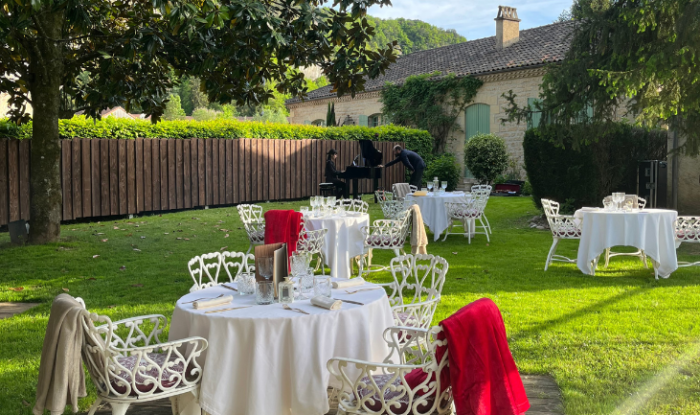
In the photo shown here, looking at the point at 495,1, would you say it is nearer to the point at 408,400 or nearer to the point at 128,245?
the point at 128,245

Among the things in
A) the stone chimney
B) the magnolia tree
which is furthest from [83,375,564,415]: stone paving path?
the stone chimney

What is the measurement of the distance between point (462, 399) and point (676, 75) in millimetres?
7659

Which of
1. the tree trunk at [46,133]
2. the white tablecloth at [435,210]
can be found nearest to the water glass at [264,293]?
the white tablecloth at [435,210]

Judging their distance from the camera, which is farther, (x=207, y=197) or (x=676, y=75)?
(x=207, y=197)

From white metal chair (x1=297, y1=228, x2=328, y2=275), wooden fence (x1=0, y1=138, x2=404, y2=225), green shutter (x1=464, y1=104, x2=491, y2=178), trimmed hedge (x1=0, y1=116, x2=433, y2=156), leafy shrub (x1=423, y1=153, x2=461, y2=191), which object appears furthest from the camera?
green shutter (x1=464, y1=104, x2=491, y2=178)

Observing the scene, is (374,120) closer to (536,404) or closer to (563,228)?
(563,228)

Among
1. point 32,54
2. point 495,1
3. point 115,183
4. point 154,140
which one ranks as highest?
point 495,1

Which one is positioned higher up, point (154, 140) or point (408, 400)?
point (154, 140)

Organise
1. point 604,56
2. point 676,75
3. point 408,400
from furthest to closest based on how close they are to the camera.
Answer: point 604,56
point 676,75
point 408,400

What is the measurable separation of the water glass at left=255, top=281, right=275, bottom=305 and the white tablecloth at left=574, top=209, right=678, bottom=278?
5.66 meters

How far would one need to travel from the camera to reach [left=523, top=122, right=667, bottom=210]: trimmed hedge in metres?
12.5

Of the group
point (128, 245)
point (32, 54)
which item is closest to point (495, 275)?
point (128, 245)

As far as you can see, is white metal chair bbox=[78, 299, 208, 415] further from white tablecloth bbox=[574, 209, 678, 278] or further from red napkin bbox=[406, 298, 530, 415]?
white tablecloth bbox=[574, 209, 678, 278]

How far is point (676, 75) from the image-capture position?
8391mm
